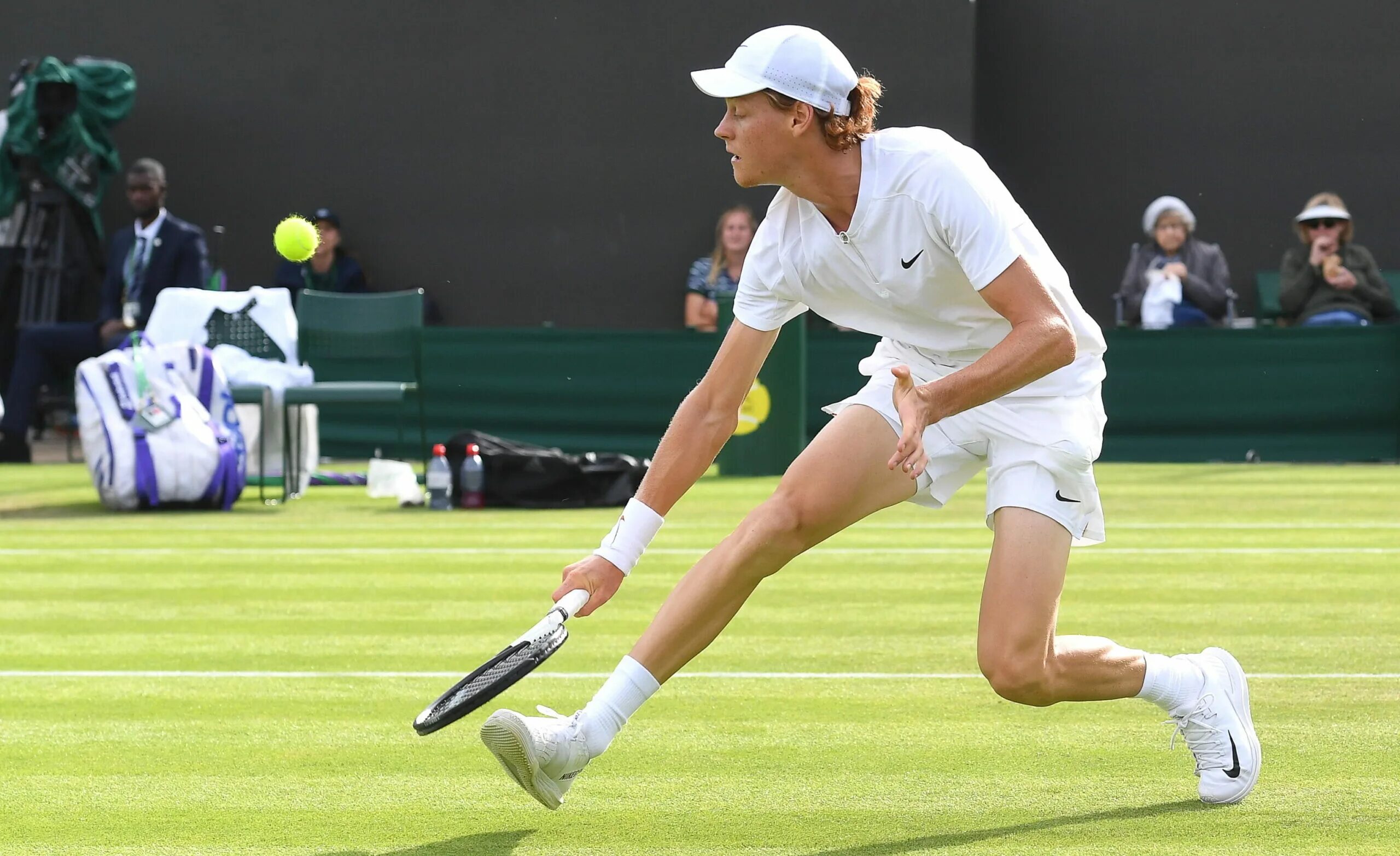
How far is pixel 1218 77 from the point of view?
15703 millimetres

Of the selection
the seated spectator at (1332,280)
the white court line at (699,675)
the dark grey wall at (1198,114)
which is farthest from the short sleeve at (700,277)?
the white court line at (699,675)

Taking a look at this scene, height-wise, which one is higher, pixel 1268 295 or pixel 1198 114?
pixel 1198 114

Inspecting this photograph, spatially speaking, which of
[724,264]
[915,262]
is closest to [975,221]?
[915,262]

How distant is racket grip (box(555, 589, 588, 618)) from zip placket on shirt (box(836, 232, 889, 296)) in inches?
32.9

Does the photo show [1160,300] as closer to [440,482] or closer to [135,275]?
[440,482]

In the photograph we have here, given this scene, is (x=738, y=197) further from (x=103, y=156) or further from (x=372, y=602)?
(x=372, y=602)

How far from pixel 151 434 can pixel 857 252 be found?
22.5 ft

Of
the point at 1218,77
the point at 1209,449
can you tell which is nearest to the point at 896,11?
the point at 1218,77

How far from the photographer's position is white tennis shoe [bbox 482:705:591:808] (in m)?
3.25

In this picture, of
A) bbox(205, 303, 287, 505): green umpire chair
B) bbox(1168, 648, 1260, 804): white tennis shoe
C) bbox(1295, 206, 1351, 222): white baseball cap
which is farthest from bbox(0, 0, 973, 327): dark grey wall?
bbox(1168, 648, 1260, 804): white tennis shoe

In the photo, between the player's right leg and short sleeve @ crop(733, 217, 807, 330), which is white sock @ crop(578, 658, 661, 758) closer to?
the player's right leg

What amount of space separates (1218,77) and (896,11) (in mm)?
2939

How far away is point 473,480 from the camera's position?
9.96 meters

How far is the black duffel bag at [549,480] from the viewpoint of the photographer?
10.0m
